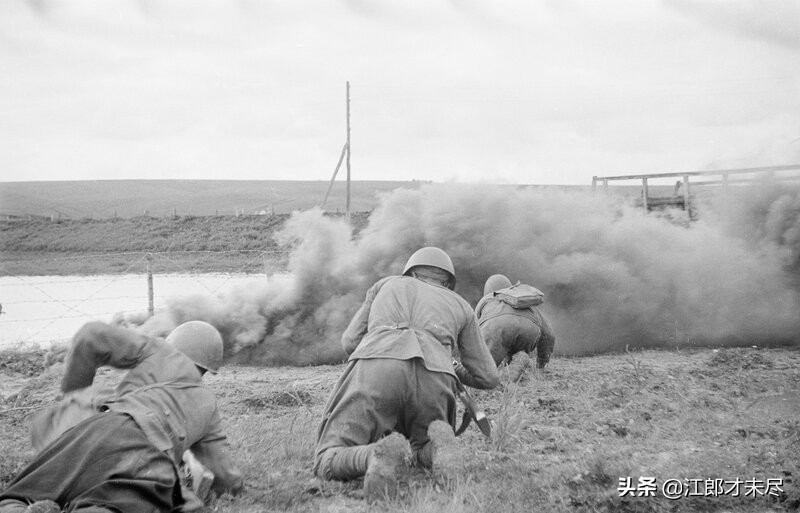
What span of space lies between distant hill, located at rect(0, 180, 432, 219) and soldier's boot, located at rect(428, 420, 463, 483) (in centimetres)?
3220

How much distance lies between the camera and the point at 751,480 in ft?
14.6

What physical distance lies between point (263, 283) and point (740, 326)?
7666 millimetres

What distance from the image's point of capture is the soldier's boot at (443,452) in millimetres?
4633

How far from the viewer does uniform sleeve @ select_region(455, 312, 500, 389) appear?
523 centimetres

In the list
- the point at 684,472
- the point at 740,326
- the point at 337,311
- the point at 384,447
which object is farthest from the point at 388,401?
the point at 740,326

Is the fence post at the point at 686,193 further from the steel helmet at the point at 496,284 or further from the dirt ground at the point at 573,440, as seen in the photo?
the steel helmet at the point at 496,284

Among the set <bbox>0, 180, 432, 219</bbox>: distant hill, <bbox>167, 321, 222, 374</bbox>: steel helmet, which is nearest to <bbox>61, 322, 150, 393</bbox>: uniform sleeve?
<bbox>167, 321, 222, 374</bbox>: steel helmet

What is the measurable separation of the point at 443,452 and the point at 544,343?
397 centimetres

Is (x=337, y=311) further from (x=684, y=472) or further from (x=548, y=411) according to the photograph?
(x=684, y=472)

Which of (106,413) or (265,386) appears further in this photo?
(265,386)

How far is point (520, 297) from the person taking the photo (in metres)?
8.34

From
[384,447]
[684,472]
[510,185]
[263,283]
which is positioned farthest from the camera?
[510,185]

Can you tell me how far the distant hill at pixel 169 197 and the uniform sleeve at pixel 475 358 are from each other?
32.0m

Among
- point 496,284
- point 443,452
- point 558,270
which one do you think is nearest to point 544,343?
point 496,284
